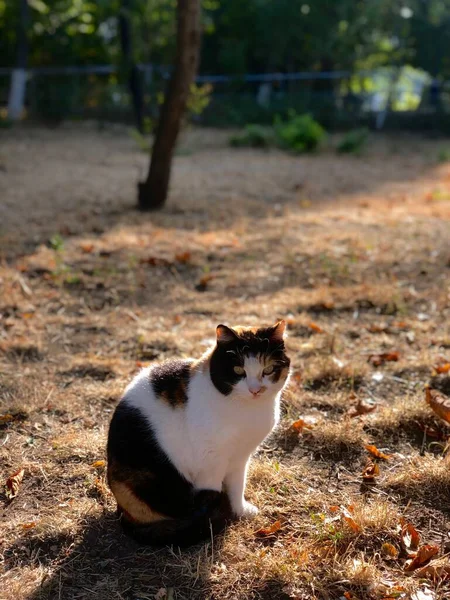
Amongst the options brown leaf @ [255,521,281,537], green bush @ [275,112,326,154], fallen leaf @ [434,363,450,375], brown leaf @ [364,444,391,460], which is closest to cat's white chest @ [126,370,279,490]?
brown leaf @ [255,521,281,537]

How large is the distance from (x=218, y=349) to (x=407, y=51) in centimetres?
2141

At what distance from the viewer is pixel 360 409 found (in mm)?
3412

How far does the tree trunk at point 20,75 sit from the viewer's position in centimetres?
1752

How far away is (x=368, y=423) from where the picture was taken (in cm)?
328

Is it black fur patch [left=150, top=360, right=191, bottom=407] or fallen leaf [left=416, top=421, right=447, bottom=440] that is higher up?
black fur patch [left=150, top=360, right=191, bottom=407]

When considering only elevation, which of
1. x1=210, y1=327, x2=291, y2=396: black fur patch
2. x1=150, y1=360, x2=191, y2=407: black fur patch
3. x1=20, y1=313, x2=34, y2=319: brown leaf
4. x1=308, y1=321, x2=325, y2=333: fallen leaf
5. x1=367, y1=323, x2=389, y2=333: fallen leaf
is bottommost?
x1=20, y1=313, x2=34, y2=319: brown leaf

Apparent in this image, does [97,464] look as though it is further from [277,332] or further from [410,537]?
[410,537]

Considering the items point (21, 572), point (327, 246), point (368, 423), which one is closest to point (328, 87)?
point (327, 246)

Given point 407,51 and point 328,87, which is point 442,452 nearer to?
point 328,87

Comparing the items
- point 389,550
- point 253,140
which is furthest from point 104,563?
point 253,140

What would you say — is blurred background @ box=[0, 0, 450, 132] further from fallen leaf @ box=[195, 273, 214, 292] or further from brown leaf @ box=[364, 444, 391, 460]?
brown leaf @ box=[364, 444, 391, 460]

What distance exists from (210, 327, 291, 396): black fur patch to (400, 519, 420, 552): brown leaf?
0.76 meters

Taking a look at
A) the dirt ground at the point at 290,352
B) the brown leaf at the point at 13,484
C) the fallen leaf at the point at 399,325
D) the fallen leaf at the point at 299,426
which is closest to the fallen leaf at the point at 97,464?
the dirt ground at the point at 290,352

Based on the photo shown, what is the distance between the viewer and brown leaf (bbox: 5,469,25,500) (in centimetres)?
272
